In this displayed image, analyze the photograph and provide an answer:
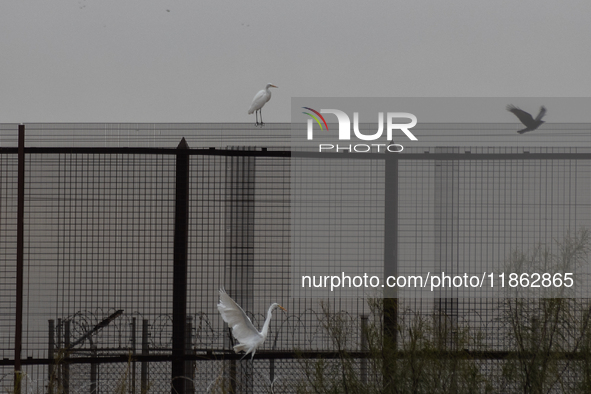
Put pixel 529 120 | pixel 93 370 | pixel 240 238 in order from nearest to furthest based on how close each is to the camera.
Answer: pixel 93 370
pixel 240 238
pixel 529 120

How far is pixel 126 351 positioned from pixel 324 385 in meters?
1.79

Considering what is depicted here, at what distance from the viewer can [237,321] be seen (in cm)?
493

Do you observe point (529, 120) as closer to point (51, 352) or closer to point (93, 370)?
point (93, 370)

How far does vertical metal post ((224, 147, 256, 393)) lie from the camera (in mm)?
5340

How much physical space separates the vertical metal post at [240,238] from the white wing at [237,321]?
401 mm

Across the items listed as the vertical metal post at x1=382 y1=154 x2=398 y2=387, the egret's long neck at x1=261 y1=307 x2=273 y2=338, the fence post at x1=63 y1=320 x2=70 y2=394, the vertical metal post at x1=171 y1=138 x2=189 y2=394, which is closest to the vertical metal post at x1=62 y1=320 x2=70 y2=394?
the fence post at x1=63 y1=320 x2=70 y2=394

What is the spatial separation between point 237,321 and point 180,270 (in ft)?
2.51

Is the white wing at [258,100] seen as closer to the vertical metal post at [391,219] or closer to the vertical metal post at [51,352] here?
the vertical metal post at [391,219]

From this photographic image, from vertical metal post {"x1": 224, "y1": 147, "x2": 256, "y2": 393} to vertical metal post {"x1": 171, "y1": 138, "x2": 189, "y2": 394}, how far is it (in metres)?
0.36

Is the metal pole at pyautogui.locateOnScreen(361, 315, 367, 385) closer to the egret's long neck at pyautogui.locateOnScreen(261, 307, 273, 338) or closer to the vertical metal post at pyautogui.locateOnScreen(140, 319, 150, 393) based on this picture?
the egret's long neck at pyautogui.locateOnScreen(261, 307, 273, 338)

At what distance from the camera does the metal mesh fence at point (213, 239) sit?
531cm

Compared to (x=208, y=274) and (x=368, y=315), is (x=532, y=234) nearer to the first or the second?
(x=368, y=315)

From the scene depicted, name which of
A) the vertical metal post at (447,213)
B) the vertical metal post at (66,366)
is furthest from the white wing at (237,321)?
the vertical metal post at (447,213)

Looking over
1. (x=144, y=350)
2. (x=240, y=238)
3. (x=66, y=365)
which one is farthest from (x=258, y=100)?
(x=66, y=365)
